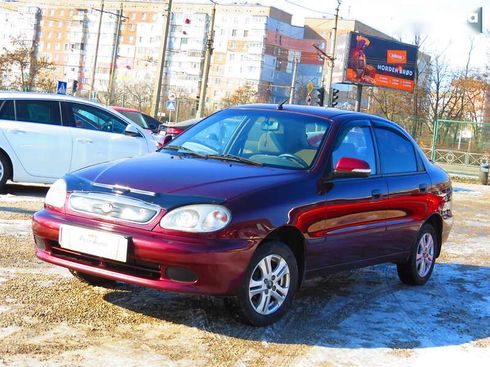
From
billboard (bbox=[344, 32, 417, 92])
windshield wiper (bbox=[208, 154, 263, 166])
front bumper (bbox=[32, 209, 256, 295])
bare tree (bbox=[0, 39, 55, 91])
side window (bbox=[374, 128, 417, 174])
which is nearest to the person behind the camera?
front bumper (bbox=[32, 209, 256, 295])

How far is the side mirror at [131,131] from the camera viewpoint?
951 centimetres

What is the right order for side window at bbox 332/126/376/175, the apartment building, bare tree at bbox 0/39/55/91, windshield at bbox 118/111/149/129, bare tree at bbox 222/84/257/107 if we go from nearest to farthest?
1. side window at bbox 332/126/376/175
2. windshield at bbox 118/111/149/129
3. bare tree at bbox 0/39/55/91
4. bare tree at bbox 222/84/257/107
5. the apartment building

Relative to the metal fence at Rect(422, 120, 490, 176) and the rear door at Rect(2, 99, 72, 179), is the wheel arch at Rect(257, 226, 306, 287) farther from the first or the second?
the metal fence at Rect(422, 120, 490, 176)

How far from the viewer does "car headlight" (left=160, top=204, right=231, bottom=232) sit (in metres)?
3.92

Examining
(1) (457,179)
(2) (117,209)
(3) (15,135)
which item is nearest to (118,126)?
(3) (15,135)

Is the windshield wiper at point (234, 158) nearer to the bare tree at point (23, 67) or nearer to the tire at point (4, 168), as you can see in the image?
the tire at point (4, 168)

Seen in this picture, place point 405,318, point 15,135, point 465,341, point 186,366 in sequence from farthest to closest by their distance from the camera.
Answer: point 15,135, point 405,318, point 465,341, point 186,366

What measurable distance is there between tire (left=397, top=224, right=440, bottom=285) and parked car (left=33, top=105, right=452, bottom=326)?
18 centimetres

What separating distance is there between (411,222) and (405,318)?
45.9 inches

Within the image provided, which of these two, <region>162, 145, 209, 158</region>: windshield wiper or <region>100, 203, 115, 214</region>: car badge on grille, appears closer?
<region>100, 203, 115, 214</region>: car badge on grille

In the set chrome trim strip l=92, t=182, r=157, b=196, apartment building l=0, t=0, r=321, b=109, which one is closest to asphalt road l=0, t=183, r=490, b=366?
chrome trim strip l=92, t=182, r=157, b=196

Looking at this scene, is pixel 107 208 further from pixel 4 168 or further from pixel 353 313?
pixel 4 168

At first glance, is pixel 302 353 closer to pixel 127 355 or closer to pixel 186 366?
pixel 186 366

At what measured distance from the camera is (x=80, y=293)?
188 inches
